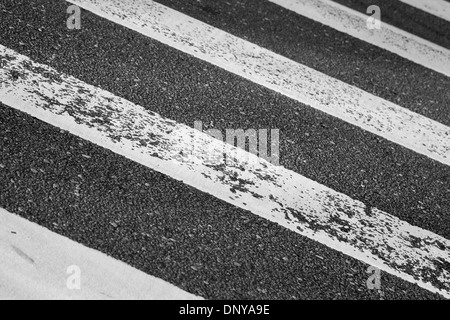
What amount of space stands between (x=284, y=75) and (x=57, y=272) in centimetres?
226

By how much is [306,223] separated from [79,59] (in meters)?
1.71

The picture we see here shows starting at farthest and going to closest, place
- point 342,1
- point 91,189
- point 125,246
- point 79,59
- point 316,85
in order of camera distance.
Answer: point 342,1 → point 316,85 → point 79,59 → point 91,189 → point 125,246

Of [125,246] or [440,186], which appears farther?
[440,186]

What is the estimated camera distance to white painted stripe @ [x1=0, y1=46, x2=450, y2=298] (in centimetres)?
334

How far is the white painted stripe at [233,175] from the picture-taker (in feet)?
10.9

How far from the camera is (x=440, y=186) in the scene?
394 centimetres

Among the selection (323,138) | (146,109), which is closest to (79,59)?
(146,109)

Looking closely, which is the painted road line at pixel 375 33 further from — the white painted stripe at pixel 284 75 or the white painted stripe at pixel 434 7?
the white painted stripe at pixel 284 75

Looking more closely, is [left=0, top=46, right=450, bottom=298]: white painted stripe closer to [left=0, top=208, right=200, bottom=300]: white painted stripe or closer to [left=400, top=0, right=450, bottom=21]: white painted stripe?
[left=0, top=208, right=200, bottom=300]: white painted stripe

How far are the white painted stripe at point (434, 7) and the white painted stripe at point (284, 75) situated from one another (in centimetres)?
184

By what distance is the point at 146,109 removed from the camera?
3.83m

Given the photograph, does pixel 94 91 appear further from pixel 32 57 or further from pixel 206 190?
pixel 206 190

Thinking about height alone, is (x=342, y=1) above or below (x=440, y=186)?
above

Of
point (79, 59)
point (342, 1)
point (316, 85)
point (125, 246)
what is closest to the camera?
point (125, 246)
